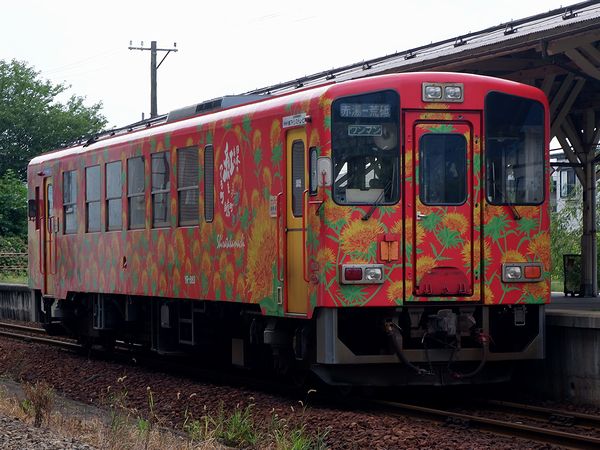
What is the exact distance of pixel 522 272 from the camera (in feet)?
40.2

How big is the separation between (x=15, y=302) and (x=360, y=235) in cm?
1926

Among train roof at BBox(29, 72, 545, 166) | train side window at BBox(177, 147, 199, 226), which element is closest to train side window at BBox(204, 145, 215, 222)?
train side window at BBox(177, 147, 199, 226)

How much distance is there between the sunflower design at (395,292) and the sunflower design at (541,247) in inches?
56.8

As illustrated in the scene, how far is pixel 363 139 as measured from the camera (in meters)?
11.9

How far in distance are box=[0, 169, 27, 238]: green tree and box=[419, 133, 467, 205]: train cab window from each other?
36.4 meters

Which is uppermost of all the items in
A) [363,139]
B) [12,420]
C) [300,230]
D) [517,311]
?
[363,139]

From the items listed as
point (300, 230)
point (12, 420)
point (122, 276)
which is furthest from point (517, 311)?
point (122, 276)

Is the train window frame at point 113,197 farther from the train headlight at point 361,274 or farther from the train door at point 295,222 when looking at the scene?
the train headlight at point 361,274

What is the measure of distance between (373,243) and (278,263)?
1173 mm

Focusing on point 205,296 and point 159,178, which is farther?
point 159,178

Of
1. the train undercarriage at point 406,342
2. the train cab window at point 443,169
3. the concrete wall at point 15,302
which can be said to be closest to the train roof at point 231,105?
the train cab window at point 443,169

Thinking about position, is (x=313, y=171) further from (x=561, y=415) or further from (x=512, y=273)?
(x=561, y=415)

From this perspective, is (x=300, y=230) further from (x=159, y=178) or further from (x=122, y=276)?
(x=122, y=276)

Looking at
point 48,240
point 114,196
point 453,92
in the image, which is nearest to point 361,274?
point 453,92
